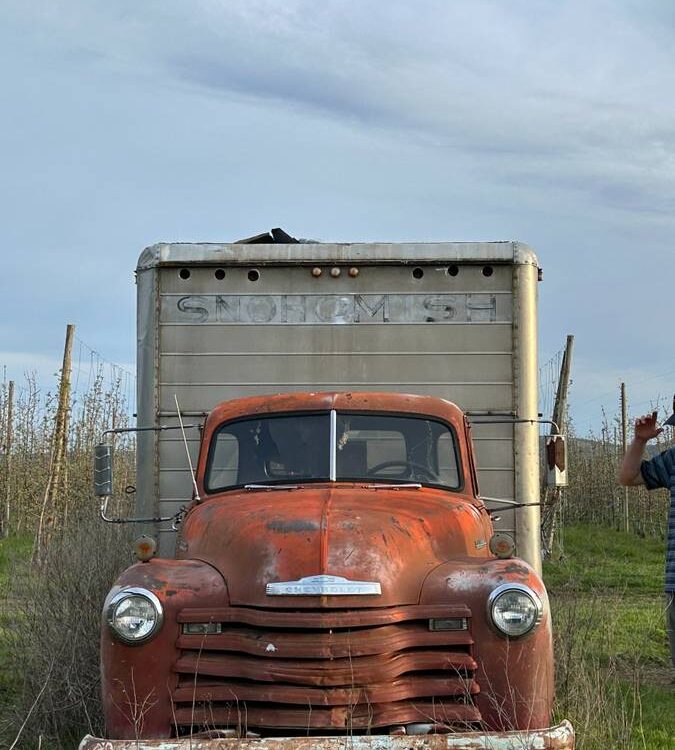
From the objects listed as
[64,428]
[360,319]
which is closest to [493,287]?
[360,319]

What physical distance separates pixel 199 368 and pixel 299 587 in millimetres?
3522

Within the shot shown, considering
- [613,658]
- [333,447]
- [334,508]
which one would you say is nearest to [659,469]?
[613,658]

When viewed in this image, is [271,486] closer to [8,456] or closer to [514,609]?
[514,609]

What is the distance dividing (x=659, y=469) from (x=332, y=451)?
2463 millimetres

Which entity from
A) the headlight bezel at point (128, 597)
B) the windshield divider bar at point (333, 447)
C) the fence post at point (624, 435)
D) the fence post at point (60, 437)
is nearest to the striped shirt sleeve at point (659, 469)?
the windshield divider bar at point (333, 447)

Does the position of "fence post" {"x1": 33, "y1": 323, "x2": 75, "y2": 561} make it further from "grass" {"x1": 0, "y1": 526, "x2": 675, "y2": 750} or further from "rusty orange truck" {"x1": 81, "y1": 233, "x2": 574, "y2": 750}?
"rusty orange truck" {"x1": 81, "y1": 233, "x2": 574, "y2": 750}

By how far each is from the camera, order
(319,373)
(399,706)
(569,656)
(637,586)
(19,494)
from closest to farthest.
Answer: (399,706)
(569,656)
(319,373)
(637,586)
(19,494)

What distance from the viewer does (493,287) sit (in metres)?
8.12

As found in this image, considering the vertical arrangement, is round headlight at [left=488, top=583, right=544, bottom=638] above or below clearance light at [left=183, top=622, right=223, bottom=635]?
above

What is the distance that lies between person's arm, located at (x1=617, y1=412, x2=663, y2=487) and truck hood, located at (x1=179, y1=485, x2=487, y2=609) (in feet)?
5.06

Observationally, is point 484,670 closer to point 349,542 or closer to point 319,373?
point 349,542

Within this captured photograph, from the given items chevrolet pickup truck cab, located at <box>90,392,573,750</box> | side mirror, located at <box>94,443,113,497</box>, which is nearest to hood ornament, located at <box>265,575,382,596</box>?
chevrolet pickup truck cab, located at <box>90,392,573,750</box>

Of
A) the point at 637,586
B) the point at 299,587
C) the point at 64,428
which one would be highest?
the point at 64,428

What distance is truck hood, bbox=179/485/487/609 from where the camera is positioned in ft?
16.4
